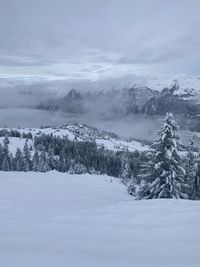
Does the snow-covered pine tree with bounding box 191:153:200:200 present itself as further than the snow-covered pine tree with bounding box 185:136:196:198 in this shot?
No

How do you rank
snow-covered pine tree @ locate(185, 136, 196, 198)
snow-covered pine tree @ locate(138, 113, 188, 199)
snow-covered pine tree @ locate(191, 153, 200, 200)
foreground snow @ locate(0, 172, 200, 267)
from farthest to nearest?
snow-covered pine tree @ locate(185, 136, 196, 198) → snow-covered pine tree @ locate(191, 153, 200, 200) → snow-covered pine tree @ locate(138, 113, 188, 199) → foreground snow @ locate(0, 172, 200, 267)

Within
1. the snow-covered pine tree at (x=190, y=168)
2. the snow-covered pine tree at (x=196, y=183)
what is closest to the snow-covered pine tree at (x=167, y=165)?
the snow-covered pine tree at (x=196, y=183)

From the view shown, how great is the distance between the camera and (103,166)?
503 feet

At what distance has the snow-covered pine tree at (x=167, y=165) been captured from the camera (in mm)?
26797

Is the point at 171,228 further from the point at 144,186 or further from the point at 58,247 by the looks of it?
the point at 144,186

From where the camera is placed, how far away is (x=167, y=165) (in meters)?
27.4

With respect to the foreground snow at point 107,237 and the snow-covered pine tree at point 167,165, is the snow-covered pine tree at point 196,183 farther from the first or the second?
the foreground snow at point 107,237

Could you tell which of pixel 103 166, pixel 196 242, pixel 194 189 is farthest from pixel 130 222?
pixel 103 166

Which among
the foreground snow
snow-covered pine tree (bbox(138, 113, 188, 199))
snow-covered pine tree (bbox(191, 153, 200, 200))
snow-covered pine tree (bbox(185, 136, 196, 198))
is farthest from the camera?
snow-covered pine tree (bbox(185, 136, 196, 198))

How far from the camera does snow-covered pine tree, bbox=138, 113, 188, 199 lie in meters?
26.8

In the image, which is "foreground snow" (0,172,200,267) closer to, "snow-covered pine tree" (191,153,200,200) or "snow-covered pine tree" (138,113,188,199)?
"snow-covered pine tree" (138,113,188,199)

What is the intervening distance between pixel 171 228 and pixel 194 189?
25.8 metres

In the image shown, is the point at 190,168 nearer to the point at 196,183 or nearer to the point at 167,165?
the point at 196,183

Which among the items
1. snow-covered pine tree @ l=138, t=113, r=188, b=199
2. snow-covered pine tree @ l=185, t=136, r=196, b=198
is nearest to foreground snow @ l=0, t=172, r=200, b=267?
snow-covered pine tree @ l=138, t=113, r=188, b=199
